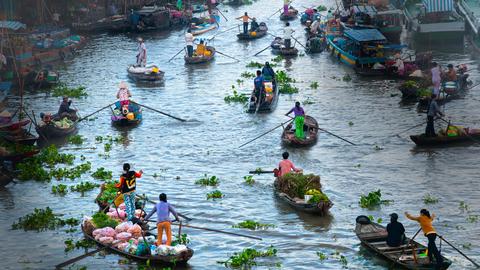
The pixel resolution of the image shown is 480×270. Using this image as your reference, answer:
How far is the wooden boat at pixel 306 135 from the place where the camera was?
29469 millimetres

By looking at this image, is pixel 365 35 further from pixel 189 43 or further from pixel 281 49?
pixel 189 43

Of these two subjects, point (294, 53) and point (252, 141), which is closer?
point (252, 141)

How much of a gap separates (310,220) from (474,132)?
908cm

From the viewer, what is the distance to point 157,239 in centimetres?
1942

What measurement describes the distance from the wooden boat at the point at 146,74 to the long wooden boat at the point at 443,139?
53.4 feet

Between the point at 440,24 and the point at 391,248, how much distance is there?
30284 mm

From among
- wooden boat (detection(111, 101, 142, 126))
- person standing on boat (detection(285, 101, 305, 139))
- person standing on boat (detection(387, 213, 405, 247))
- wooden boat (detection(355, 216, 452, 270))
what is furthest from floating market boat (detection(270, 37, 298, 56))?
person standing on boat (detection(387, 213, 405, 247))

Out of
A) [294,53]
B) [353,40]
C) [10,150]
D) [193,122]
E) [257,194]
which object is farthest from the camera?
[294,53]

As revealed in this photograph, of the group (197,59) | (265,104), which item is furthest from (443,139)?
(197,59)

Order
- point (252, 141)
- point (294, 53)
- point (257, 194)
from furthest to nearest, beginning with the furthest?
point (294, 53)
point (252, 141)
point (257, 194)

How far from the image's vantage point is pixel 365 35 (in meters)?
41.7

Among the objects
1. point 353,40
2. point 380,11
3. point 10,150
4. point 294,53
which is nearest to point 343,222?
point 10,150

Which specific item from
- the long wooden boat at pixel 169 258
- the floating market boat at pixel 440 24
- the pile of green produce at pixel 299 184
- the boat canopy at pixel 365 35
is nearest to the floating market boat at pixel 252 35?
the floating market boat at pixel 440 24

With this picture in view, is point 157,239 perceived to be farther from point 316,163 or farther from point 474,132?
point 474,132
